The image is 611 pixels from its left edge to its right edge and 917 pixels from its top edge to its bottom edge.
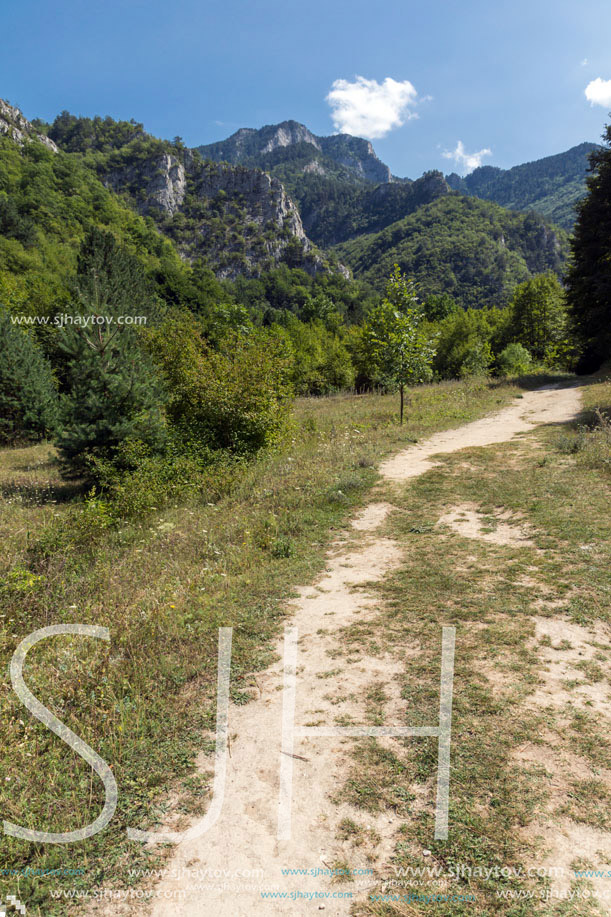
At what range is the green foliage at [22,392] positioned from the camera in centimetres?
2527

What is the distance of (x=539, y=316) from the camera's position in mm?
42969

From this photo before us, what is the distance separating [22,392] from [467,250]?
131574mm

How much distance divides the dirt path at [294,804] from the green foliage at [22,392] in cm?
2592

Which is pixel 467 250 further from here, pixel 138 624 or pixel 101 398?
pixel 138 624

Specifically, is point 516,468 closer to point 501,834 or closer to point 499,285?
point 501,834

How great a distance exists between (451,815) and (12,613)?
6.18 metres

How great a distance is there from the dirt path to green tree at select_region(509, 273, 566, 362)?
44826mm

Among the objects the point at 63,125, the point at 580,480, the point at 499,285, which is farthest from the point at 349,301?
the point at 63,125

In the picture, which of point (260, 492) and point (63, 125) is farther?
point (63, 125)

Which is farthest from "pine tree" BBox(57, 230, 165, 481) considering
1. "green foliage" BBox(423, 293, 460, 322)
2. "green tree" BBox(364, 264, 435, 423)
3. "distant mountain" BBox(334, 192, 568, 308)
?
"distant mountain" BBox(334, 192, 568, 308)

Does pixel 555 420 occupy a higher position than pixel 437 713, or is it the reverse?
pixel 555 420

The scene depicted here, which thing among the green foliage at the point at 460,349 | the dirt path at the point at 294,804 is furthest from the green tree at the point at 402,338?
the green foliage at the point at 460,349

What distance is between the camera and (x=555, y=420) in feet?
50.2

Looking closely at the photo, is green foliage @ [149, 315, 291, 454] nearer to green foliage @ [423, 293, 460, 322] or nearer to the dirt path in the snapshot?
the dirt path
